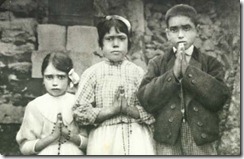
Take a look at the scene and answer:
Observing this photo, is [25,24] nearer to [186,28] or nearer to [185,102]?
[186,28]

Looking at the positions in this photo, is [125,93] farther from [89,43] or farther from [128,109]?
[89,43]

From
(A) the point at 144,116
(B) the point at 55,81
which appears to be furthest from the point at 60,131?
(A) the point at 144,116

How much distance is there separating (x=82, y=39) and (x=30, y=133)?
2.26 feet

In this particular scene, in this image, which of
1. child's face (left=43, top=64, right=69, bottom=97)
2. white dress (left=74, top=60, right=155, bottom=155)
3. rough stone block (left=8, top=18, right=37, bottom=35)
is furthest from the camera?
rough stone block (left=8, top=18, right=37, bottom=35)

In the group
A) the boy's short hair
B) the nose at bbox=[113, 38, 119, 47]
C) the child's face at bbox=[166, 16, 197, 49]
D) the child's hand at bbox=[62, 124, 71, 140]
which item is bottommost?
the child's hand at bbox=[62, 124, 71, 140]

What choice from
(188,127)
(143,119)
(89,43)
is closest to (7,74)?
(89,43)

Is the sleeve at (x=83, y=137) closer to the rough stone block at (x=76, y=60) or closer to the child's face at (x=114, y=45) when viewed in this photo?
the rough stone block at (x=76, y=60)

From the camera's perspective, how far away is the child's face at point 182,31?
14.5 ft

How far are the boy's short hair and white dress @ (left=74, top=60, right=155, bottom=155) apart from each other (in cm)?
41

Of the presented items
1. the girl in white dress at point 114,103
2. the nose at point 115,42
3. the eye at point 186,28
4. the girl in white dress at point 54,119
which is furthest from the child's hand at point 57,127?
the eye at point 186,28

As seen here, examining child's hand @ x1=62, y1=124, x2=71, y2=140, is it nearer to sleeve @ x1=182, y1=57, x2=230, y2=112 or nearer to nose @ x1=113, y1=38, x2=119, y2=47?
nose @ x1=113, y1=38, x2=119, y2=47

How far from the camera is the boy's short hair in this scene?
446cm

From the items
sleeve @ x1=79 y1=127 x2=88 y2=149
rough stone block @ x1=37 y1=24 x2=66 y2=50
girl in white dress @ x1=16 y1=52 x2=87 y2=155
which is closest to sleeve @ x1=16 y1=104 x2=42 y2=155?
girl in white dress @ x1=16 y1=52 x2=87 y2=155

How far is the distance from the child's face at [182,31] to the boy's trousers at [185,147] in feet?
1.73
